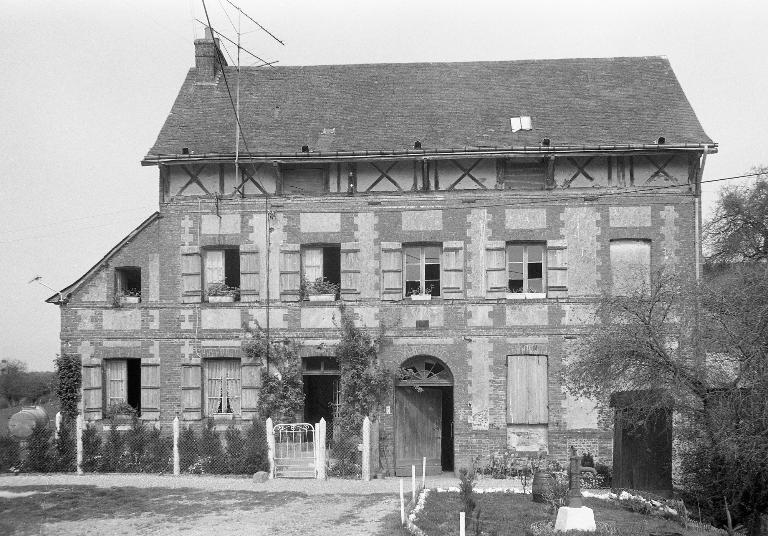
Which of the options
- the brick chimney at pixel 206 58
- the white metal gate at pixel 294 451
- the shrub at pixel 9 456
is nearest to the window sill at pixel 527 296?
the white metal gate at pixel 294 451

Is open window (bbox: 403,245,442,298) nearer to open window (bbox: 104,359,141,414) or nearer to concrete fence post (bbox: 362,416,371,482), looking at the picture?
concrete fence post (bbox: 362,416,371,482)

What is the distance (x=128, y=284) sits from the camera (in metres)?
24.1

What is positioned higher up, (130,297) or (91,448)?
(130,297)

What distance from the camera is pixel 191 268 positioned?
23.1 meters

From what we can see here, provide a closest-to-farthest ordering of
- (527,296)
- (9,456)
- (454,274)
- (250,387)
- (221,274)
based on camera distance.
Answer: (9,456) < (527,296) < (454,274) < (250,387) < (221,274)

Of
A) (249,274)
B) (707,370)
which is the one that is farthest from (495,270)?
(707,370)

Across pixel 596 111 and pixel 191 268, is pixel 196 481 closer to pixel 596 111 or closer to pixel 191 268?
pixel 191 268

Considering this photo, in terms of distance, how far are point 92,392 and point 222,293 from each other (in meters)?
4.10

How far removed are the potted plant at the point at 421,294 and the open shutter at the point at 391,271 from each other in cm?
34

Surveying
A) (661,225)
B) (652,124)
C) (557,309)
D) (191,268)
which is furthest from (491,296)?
(191,268)

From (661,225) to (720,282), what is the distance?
5.23 meters

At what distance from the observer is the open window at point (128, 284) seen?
23.3 m

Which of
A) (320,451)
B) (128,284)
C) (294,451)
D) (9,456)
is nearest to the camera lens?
(320,451)

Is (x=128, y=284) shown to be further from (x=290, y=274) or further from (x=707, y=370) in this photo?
(x=707, y=370)
